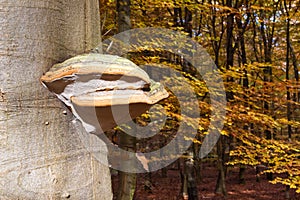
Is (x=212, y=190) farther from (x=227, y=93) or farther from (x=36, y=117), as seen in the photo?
(x=36, y=117)

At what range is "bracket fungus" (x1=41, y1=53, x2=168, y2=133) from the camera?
41cm

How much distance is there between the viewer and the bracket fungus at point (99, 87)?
410mm

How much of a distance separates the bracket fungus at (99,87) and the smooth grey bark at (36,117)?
0.02 meters

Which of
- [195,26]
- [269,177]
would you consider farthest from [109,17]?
[269,177]

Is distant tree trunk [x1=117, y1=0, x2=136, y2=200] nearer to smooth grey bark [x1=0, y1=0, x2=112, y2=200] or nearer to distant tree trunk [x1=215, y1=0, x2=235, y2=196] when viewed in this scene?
distant tree trunk [x1=215, y1=0, x2=235, y2=196]

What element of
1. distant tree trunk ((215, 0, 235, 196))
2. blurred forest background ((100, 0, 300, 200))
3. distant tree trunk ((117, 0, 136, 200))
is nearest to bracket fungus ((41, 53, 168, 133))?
blurred forest background ((100, 0, 300, 200))

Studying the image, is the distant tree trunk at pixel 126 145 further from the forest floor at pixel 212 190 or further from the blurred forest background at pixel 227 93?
the forest floor at pixel 212 190

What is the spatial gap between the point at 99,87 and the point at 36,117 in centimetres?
9

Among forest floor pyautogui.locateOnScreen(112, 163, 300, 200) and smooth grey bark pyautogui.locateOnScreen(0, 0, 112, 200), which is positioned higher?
smooth grey bark pyautogui.locateOnScreen(0, 0, 112, 200)

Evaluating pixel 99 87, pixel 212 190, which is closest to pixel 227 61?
pixel 212 190

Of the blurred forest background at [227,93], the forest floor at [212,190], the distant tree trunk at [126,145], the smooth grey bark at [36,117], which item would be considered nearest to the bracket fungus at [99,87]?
the smooth grey bark at [36,117]

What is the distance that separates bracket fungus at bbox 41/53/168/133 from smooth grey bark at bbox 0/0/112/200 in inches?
0.8

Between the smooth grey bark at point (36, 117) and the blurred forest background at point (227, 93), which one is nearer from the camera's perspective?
the smooth grey bark at point (36, 117)

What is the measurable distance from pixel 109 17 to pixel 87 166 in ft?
16.6
